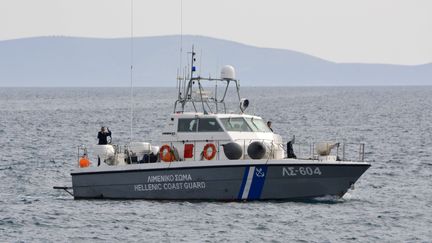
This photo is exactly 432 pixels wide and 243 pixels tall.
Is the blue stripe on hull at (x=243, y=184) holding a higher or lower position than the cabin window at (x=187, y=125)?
lower

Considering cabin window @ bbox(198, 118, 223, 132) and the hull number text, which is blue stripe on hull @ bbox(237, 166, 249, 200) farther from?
cabin window @ bbox(198, 118, 223, 132)

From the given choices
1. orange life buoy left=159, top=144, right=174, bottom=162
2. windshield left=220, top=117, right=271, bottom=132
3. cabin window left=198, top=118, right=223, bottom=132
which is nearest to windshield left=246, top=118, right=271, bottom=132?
windshield left=220, top=117, right=271, bottom=132

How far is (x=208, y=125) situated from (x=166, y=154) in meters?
1.62

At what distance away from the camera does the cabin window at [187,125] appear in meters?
30.5

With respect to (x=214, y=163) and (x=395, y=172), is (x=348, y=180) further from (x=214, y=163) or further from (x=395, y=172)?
(x=395, y=172)

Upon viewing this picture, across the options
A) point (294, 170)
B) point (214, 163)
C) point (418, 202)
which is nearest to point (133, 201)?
point (214, 163)

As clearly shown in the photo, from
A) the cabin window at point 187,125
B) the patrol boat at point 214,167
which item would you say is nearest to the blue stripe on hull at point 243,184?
the patrol boat at point 214,167

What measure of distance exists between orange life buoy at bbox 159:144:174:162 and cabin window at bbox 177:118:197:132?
33.9 inches

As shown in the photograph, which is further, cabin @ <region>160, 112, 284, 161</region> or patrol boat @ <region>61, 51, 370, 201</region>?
cabin @ <region>160, 112, 284, 161</region>

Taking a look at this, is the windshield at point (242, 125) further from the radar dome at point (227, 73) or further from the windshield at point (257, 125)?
the radar dome at point (227, 73)

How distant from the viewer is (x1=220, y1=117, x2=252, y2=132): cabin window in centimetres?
3034

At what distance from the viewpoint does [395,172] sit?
133 ft

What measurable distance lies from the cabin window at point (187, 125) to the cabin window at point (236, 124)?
35.1 inches

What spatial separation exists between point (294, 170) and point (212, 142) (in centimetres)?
282
